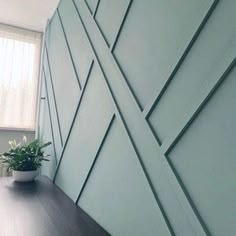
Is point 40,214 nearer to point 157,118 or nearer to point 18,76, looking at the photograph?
point 157,118

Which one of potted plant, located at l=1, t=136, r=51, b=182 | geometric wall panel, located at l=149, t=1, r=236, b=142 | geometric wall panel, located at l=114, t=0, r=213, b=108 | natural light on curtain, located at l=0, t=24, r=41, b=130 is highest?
natural light on curtain, located at l=0, t=24, r=41, b=130

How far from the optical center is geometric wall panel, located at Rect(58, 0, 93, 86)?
1.24 meters

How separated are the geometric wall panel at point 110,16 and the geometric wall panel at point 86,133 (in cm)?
16

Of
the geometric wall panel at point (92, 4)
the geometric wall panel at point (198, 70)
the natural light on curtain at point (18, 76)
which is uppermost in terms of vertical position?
the natural light on curtain at point (18, 76)

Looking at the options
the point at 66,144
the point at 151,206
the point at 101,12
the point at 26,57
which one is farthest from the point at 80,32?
the point at 26,57

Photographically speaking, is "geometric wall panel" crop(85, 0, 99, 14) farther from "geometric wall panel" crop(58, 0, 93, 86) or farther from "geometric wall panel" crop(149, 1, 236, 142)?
"geometric wall panel" crop(149, 1, 236, 142)

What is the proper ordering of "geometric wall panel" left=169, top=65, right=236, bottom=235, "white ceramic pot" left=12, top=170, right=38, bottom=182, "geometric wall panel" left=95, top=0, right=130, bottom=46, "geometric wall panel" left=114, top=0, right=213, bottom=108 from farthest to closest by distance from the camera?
"white ceramic pot" left=12, top=170, right=38, bottom=182, "geometric wall panel" left=95, top=0, right=130, bottom=46, "geometric wall panel" left=114, top=0, right=213, bottom=108, "geometric wall panel" left=169, top=65, right=236, bottom=235

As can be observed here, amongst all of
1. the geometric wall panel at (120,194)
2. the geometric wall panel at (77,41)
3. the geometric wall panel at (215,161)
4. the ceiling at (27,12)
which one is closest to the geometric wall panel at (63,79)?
the geometric wall panel at (77,41)

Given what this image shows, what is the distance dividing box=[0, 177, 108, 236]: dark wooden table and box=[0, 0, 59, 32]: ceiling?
152cm

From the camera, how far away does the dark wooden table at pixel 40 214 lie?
2.77 feet

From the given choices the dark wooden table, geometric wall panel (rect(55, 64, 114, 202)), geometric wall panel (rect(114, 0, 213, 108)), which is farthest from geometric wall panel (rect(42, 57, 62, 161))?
geometric wall panel (rect(114, 0, 213, 108))

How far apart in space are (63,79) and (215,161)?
1.27 meters

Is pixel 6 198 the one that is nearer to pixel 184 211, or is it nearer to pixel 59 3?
pixel 184 211

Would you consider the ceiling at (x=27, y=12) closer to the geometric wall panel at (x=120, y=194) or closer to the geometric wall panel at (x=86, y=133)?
the geometric wall panel at (x=86, y=133)
